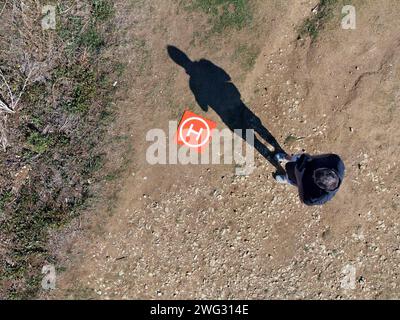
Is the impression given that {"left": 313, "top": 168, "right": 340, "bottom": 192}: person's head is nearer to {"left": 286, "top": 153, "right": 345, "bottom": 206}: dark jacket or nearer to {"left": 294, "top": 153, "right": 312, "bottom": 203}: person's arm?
{"left": 286, "top": 153, "right": 345, "bottom": 206}: dark jacket

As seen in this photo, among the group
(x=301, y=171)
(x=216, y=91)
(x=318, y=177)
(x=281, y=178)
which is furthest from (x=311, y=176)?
(x=216, y=91)

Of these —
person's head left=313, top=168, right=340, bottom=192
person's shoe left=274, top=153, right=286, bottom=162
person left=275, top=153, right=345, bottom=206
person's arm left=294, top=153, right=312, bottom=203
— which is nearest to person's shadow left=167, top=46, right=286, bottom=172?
person's shoe left=274, top=153, right=286, bottom=162

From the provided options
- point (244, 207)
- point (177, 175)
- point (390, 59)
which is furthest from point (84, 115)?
point (390, 59)

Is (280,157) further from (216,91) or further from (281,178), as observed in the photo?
(216,91)
